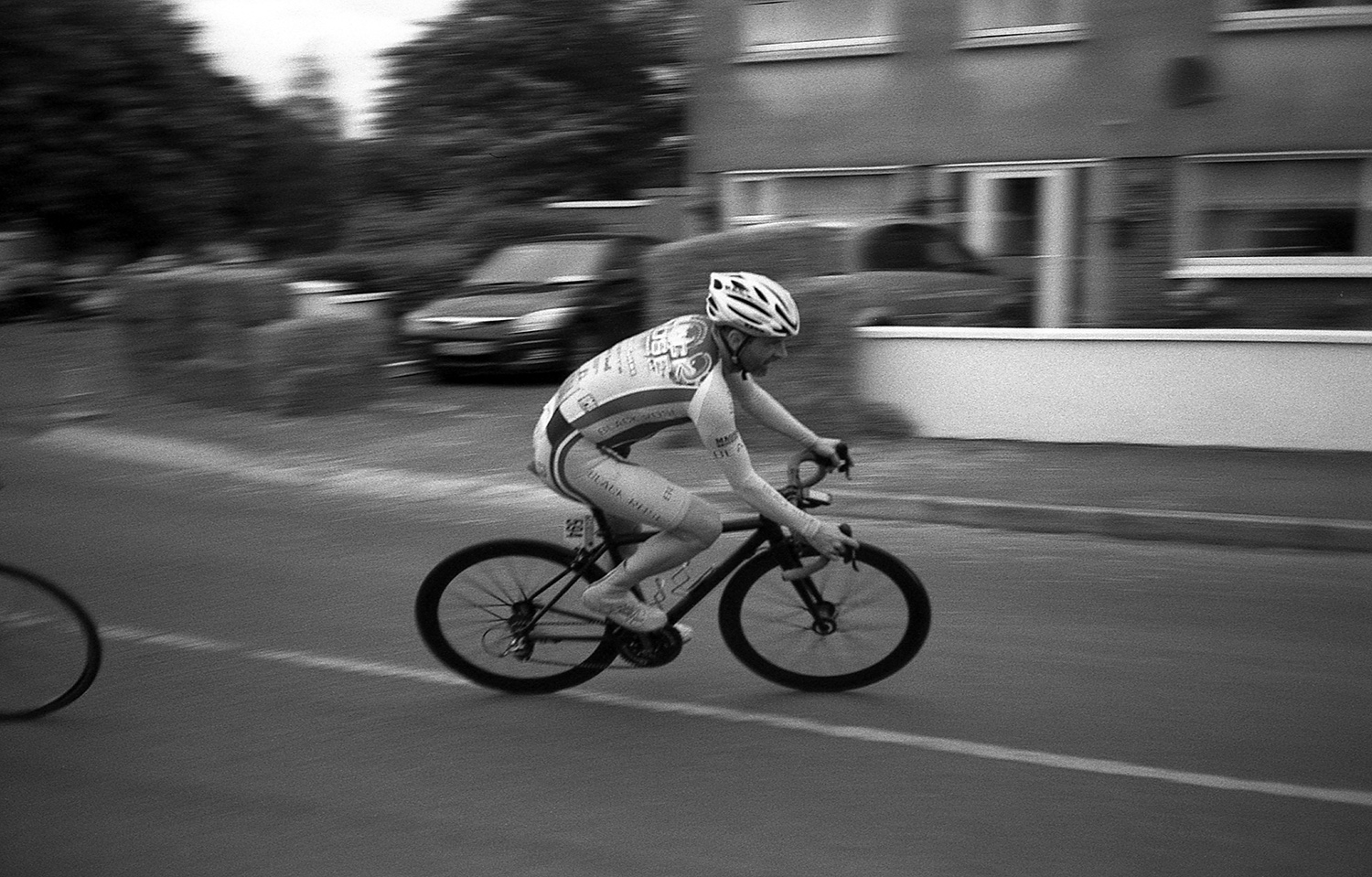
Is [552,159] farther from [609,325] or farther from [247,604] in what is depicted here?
[247,604]

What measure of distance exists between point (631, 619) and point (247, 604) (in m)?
2.52

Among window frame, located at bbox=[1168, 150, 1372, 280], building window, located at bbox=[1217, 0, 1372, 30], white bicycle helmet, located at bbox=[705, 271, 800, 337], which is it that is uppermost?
building window, located at bbox=[1217, 0, 1372, 30]

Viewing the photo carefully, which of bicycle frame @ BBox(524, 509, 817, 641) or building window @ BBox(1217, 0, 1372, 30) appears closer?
bicycle frame @ BBox(524, 509, 817, 641)

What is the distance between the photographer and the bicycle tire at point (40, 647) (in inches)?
213

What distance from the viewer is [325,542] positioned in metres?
8.77

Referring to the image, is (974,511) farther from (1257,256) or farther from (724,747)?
(1257,256)

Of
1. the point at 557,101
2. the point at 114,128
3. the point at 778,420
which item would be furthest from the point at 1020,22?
the point at 114,128

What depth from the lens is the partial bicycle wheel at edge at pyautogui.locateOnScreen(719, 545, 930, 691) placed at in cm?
561

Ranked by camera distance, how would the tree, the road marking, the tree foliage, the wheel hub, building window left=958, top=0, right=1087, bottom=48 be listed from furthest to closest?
the tree
the tree foliage
building window left=958, top=0, right=1087, bottom=48
the wheel hub
the road marking

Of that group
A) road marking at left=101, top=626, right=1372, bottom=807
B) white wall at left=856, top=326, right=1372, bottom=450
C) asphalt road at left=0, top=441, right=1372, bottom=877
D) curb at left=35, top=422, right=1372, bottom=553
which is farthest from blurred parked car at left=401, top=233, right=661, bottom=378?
road marking at left=101, top=626, right=1372, bottom=807

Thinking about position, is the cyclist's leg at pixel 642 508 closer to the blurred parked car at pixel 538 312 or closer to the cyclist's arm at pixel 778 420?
the cyclist's arm at pixel 778 420

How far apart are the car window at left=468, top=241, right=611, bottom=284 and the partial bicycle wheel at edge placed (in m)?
10.6

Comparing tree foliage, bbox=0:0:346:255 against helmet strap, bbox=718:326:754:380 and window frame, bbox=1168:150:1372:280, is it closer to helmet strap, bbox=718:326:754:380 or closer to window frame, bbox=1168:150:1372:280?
window frame, bbox=1168:150:1372:280

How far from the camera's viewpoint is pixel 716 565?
5738mm
